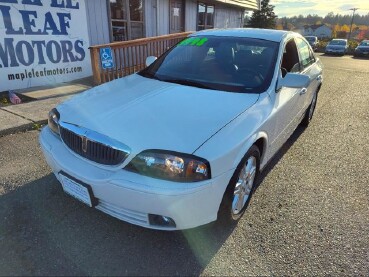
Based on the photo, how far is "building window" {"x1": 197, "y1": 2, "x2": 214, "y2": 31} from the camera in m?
13.0

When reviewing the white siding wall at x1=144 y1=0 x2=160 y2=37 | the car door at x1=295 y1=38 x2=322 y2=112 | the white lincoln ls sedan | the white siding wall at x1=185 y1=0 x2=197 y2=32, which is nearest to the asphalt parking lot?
the white lincoln ls sedan

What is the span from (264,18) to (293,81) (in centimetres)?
3989

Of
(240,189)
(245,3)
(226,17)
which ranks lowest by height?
(240,189)

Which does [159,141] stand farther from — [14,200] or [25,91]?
[25,91]

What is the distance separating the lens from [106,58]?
6.95 m

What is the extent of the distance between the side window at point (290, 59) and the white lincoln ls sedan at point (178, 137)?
0.23 ft

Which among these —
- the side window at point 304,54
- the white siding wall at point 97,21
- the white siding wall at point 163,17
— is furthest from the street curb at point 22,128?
the white siding wall at point 163,17

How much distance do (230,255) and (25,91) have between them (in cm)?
581

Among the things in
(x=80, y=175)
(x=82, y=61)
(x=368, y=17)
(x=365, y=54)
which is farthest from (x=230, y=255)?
(x=368, y=17)

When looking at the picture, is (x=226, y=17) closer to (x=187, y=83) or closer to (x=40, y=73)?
(x=40, y=73)

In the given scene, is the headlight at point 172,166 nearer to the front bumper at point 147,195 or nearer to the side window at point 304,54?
the front bumper at point 147,195

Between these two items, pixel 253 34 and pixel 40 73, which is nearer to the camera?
pixel 253 34

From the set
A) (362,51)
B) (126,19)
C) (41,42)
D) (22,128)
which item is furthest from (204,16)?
(362,51)

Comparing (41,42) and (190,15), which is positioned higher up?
(190,15)
